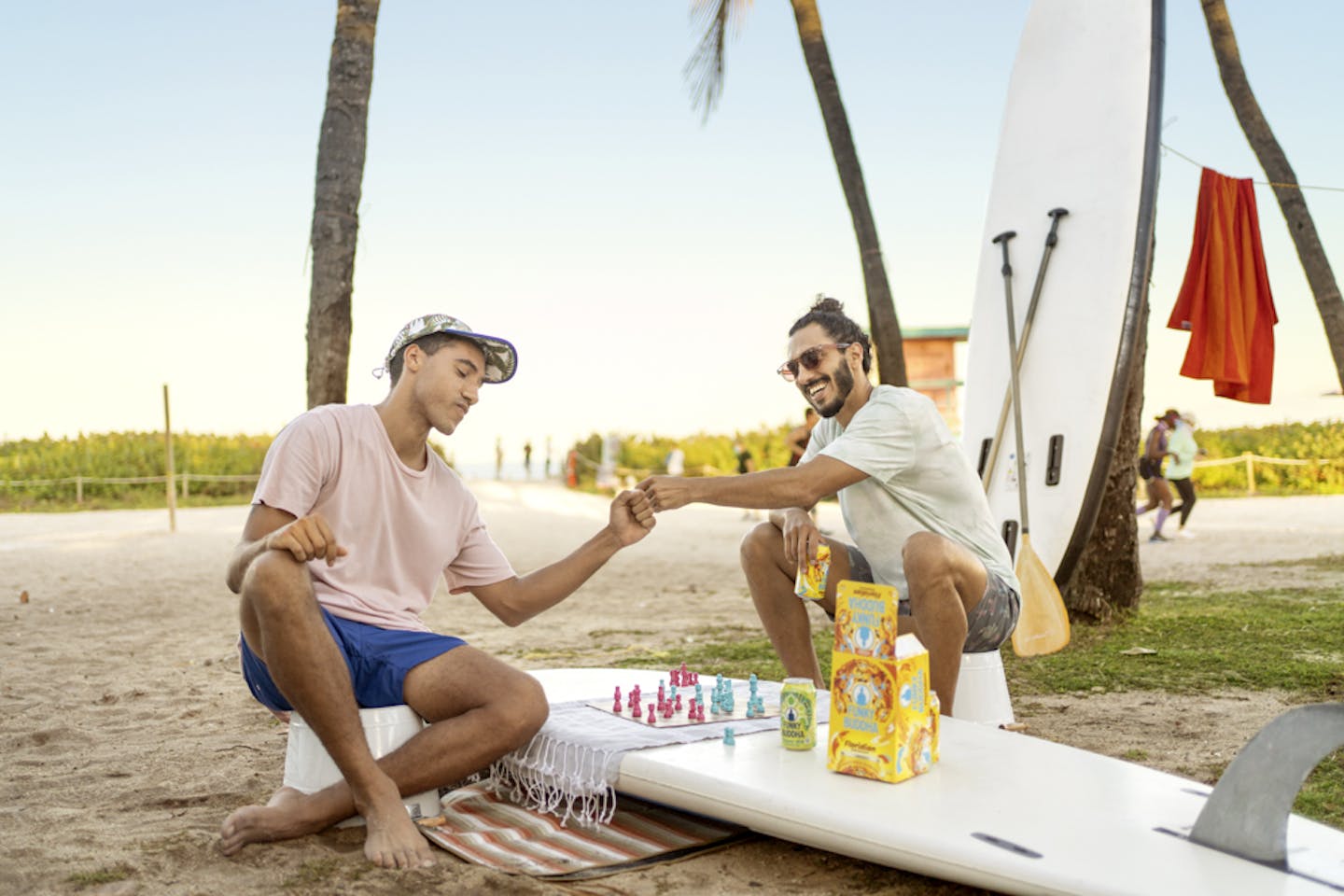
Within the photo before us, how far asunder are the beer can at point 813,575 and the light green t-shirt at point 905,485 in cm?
15

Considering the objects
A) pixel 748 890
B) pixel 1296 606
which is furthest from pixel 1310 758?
pixel 1296 606

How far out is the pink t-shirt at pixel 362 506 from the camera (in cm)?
274

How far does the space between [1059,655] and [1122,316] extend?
5.60 feet

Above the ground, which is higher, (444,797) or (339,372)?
(339,372)

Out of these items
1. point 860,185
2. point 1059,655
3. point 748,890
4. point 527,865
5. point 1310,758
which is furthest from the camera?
point 860,185

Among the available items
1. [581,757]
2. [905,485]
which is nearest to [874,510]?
[905,485]

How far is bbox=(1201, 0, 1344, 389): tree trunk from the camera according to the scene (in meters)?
8.30

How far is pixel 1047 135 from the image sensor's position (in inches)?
249

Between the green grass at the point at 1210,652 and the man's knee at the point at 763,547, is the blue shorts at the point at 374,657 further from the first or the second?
the green grass at the point at 1210,652

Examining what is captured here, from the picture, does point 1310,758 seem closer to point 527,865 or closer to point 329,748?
point 527,865

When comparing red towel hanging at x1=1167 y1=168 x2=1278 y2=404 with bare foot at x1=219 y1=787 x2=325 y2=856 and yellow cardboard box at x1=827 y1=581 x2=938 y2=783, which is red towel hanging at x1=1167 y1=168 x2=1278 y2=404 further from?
bare foot at x1=219 y1=787 x2=325 y2=856

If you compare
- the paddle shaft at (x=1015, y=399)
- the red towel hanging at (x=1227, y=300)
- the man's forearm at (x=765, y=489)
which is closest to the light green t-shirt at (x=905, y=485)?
the man's forearm at (x=765, y=489)

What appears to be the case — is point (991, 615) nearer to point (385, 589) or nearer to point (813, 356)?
point (813, 356)

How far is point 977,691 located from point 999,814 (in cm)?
130
